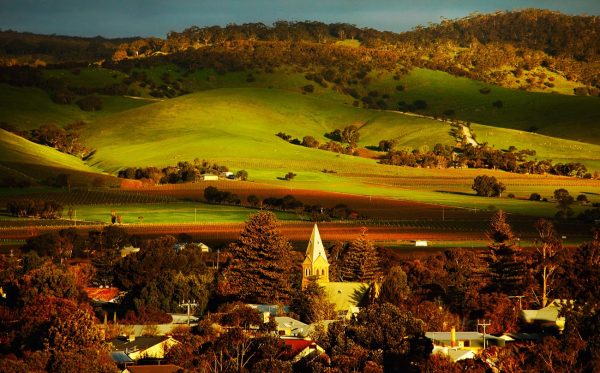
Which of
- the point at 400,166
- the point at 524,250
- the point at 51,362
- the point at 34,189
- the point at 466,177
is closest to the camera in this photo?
the point at 51,362

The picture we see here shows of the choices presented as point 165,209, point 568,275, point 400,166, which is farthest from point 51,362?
point 400,166

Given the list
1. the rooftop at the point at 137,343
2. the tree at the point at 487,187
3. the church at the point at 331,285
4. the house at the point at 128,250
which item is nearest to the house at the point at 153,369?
the rooftop at the point at 137,343

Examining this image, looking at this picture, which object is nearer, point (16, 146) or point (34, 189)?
point (34, 189)

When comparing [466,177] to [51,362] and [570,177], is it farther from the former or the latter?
[51,362]

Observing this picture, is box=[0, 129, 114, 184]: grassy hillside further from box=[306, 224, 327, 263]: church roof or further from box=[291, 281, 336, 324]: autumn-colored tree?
box=[291, 281, 336, 324]: autumn-colored tree

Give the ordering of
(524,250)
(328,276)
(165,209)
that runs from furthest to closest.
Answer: (165,209) → (524,250) → (328,276)

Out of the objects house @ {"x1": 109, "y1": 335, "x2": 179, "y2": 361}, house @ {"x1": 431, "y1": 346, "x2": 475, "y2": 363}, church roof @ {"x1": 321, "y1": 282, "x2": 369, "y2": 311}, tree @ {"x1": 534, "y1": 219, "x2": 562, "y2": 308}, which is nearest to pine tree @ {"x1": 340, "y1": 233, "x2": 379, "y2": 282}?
church roof @ {"x1": 321, "y1": 282, "x2": 369, "y2": 311}

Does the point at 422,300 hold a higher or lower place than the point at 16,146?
lower
